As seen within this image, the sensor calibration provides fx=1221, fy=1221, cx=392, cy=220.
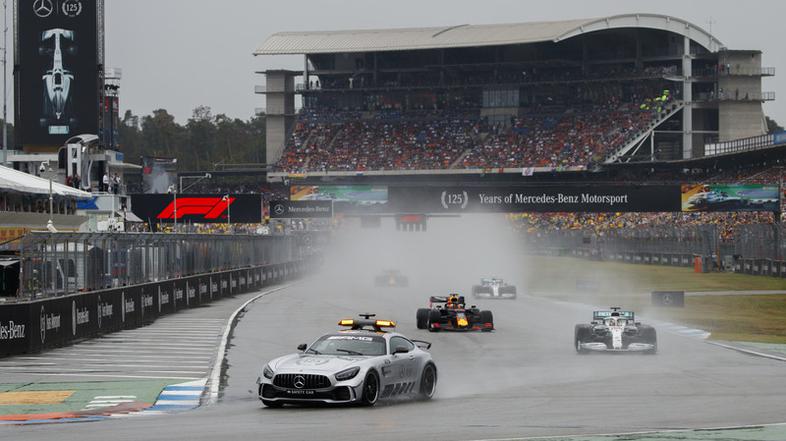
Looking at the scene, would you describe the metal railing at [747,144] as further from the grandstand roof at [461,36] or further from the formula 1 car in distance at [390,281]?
the formula 1 car in distance at [390,281]

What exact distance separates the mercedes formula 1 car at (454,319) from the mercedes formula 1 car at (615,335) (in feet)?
20.4

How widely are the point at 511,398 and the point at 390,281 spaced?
143 ft

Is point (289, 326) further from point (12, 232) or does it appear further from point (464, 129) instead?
point (464, 129)

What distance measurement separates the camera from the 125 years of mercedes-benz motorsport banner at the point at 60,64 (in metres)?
78.2

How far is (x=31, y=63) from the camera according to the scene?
259 feet

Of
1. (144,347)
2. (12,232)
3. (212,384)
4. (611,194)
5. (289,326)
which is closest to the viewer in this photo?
(212,384)

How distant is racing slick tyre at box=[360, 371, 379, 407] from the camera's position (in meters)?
17.8

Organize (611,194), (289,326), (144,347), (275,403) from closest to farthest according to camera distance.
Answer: (275,403) < (144,347) < (289,326) < (611,194)

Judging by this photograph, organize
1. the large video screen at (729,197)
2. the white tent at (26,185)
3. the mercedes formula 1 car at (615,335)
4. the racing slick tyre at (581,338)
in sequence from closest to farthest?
the mercedes formula 1 car at (615,335), the racing slick tyre at (581,338), the white tent at (26,185), the large video screen at (729,197)

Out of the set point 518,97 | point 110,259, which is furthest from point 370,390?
point 518,97

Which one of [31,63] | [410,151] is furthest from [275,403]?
[410,151]

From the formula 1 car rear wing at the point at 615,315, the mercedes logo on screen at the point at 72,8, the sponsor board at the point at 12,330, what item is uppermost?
the mercedes logo on screen at the point at 72,8

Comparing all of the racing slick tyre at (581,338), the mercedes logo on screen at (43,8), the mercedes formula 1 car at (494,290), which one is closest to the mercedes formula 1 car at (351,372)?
the racing slick tyre at (581,338)

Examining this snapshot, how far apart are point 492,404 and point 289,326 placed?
18046 millimetres
